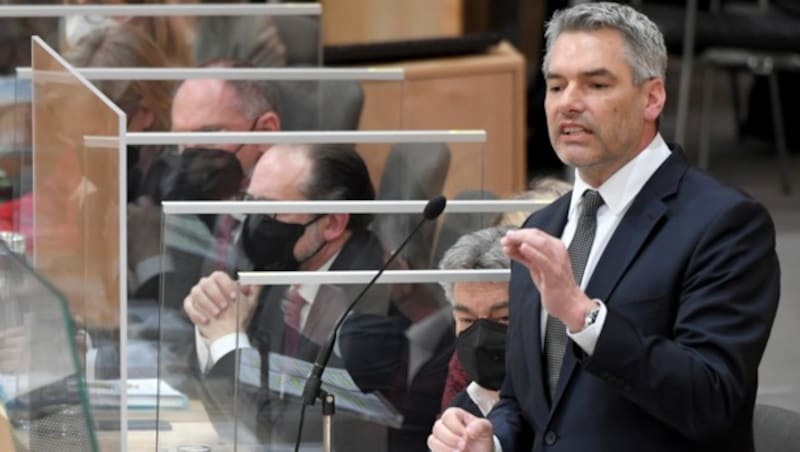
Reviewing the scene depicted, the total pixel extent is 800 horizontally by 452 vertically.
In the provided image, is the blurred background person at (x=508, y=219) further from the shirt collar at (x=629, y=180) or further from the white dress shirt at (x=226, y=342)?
the shirt collar at (x=629, y=180)

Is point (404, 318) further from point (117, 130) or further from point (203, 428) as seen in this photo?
point (117, 130)

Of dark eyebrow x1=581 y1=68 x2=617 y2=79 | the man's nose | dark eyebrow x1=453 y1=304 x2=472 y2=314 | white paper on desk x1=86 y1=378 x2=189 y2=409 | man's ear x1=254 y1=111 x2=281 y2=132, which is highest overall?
dark eyebrow x1=581 y1=68 x2=617 y2=79

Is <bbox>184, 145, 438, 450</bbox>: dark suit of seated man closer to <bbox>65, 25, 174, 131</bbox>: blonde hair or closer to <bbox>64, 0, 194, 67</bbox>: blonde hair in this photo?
<bbox>65, 25, 174, 131</bbox>: blonde hair

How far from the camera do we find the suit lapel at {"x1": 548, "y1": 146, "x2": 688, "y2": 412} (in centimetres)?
313

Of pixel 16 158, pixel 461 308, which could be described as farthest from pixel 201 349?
pixel 16 158

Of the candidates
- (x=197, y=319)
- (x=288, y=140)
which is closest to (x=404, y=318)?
(x=197, y=319)

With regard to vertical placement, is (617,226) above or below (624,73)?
below

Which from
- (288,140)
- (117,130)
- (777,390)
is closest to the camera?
(117,130)

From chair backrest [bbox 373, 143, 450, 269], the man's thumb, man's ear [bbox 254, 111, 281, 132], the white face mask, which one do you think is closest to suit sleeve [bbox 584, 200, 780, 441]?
the man's thumb

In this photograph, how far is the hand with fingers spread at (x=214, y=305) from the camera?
3.90m

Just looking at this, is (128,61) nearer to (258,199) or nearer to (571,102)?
(258,199)

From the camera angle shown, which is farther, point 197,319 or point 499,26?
point 499,26

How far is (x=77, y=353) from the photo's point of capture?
3.19m

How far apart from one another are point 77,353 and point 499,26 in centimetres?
638
